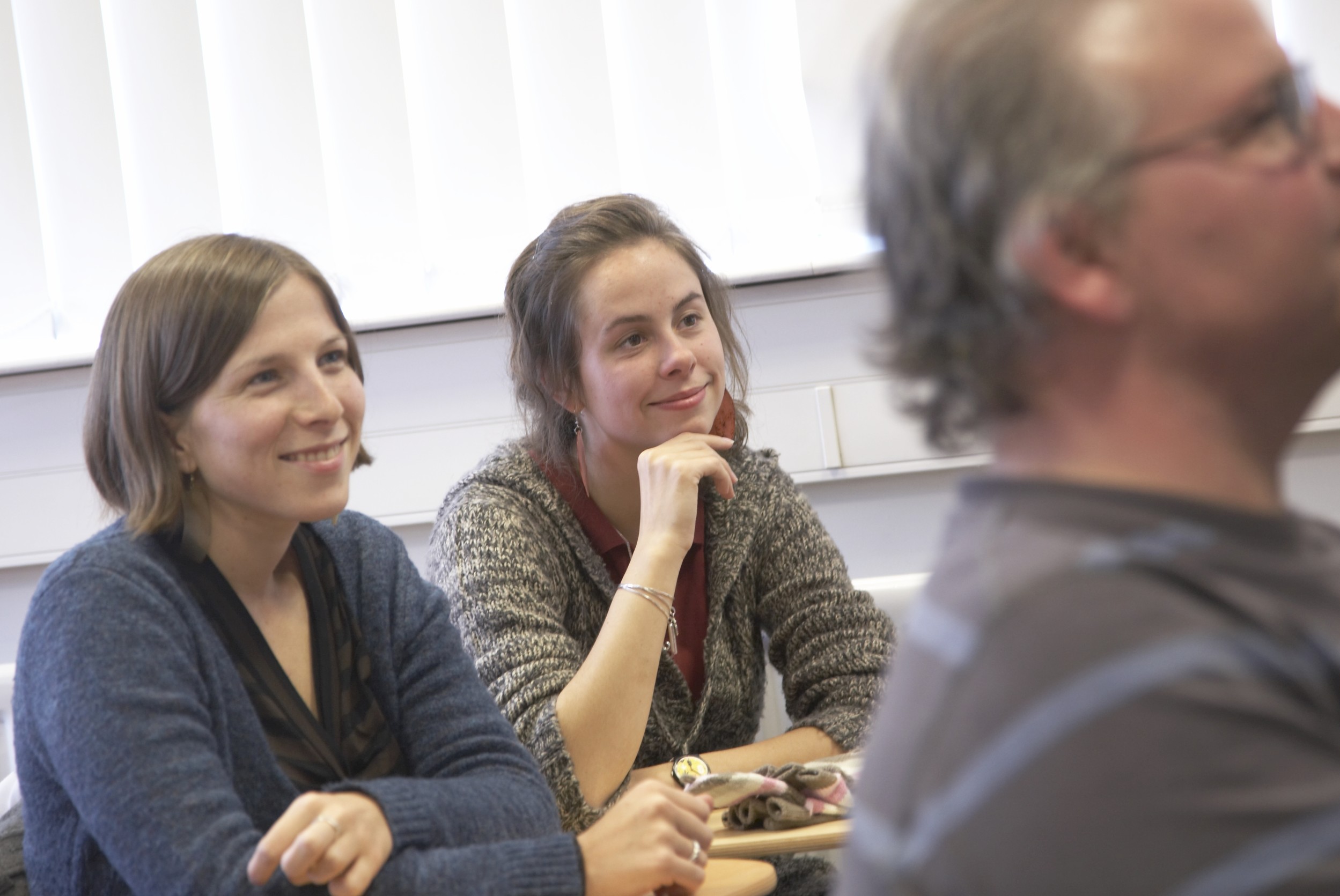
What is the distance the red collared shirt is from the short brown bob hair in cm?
74

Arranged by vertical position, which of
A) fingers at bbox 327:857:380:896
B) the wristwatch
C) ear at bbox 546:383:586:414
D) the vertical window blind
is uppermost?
the vertical window blind

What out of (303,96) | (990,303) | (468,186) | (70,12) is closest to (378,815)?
(990,303)

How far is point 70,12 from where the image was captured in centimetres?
262

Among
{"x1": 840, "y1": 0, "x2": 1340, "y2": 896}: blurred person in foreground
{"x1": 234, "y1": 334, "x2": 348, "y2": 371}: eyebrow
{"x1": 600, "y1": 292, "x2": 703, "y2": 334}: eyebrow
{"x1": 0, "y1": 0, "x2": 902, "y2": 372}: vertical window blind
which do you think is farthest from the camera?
{"x1": 0, "y1": 0, "x2": 902, "y2": 372}: vertical window blind

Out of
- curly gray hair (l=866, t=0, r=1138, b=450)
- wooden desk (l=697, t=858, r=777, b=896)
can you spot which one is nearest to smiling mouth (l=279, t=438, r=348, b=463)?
wooden desk (l=697, t=858, r=777, b=896)

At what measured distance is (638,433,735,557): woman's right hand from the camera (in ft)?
6.19

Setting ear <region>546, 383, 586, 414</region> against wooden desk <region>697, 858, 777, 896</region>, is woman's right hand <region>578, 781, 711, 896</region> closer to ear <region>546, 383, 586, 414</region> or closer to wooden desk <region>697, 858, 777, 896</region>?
wooden desk <region>697, 858, 777, 896</region>

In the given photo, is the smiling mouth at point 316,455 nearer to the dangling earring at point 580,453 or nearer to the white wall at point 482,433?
the dangling earring at point 580,453

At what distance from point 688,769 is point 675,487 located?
1.33ft

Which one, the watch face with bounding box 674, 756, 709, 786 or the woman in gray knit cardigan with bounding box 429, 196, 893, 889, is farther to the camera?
the woman in gray knit cardigan with bounding box 429, 196, 893, 889

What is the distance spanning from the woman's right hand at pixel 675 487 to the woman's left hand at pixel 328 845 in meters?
0.70

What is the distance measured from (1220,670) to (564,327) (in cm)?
165

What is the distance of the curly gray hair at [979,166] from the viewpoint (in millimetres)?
557

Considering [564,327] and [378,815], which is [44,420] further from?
[378,815]
